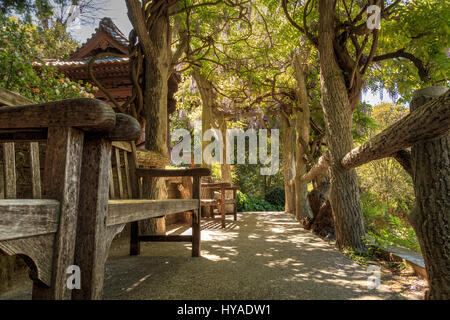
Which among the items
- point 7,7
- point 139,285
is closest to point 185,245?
point 139,285

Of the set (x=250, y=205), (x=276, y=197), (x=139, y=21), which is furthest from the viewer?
(x=276, y=197)

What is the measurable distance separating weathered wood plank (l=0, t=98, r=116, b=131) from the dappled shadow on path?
1123 millimetres

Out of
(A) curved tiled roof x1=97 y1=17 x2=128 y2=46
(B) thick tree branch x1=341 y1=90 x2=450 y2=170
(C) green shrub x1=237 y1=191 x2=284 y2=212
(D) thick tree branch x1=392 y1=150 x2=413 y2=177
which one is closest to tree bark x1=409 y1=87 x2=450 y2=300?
(B) thick tree branch x1=341 y1=90 x2=450 y2=170

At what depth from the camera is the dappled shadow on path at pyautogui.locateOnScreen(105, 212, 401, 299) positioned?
5.10ft

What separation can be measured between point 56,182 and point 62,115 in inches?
8.3

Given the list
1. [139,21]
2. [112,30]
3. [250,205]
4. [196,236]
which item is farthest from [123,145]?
[250,205]

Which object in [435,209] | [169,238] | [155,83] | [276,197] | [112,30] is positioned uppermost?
[112,30]

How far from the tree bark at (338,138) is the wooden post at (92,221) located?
2.60m

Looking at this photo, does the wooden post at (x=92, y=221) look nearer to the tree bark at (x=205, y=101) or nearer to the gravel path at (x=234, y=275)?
the gravel path at (x=234, y=275)

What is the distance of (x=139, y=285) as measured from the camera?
171cm

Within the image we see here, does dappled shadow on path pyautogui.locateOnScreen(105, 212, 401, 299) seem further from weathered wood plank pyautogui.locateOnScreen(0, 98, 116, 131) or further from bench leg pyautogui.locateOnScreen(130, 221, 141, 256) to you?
weathered wood plank pyautogui.locateOnScreen(0, 98, 116, 131)

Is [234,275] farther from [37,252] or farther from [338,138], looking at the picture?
[338,138]

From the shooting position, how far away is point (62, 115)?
810 millimetres
